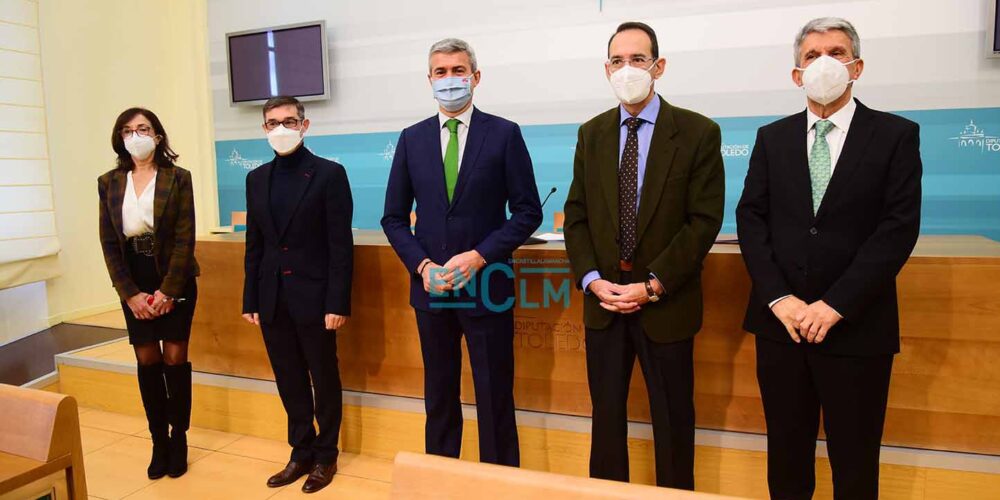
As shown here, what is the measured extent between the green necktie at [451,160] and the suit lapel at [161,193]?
4.14ft

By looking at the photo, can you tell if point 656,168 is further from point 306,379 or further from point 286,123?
point 306,379

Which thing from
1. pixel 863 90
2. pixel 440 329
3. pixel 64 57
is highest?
pixel 64 57

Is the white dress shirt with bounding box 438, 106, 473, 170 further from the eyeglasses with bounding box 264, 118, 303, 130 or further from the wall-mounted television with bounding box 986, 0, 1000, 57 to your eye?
the wall-mounted television with bounding box 986, 0, 1000, 57

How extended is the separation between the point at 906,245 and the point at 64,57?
5533mm

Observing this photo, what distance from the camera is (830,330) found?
1.79 meters

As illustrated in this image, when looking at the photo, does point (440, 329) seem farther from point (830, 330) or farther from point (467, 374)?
point (830, 330)

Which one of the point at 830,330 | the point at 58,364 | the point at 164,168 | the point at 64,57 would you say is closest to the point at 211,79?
the point at 64,57

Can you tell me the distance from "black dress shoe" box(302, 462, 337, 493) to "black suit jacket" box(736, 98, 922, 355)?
6.01ft

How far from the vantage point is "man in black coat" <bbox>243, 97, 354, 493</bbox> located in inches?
99.7

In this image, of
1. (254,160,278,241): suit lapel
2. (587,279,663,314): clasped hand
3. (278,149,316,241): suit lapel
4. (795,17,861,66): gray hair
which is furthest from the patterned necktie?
(254,160,278,241): suit lapel

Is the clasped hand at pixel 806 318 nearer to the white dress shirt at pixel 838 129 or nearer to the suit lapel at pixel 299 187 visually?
the white dress shirt at pixel 838 129

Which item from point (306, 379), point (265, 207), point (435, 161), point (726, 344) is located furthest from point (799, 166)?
point (306, 379)

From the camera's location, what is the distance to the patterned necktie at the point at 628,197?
199 centimetres

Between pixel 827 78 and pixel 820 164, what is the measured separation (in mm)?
242
